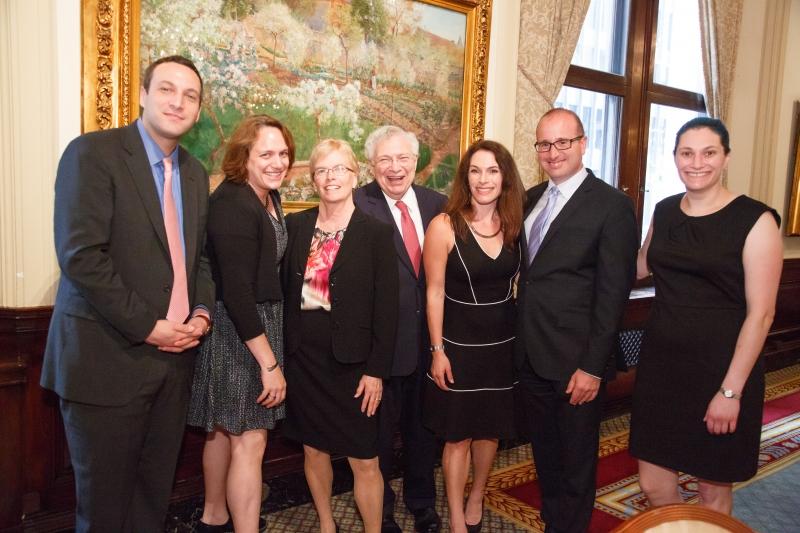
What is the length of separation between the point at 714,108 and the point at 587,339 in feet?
13.7

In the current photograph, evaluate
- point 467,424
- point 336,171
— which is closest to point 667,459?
point 467,424

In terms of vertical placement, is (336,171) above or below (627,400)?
above

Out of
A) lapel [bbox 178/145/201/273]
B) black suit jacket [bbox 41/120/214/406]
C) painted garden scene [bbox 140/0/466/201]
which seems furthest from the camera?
painted garden scene [bbox 140/0/466/201]

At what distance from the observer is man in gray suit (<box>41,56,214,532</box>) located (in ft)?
6.05

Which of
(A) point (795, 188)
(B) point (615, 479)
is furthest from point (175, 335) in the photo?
(A) point (795, 188)

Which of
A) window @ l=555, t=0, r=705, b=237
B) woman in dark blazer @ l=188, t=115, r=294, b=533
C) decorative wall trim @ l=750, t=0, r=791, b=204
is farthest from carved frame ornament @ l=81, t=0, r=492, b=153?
decorative wall trim @ l=750, t=0, r=791, b=204

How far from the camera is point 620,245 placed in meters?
2.30

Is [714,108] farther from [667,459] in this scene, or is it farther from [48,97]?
[48,97]

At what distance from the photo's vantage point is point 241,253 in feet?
7.09

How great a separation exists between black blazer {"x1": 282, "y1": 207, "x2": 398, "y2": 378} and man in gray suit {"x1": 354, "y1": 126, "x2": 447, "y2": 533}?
293 mm

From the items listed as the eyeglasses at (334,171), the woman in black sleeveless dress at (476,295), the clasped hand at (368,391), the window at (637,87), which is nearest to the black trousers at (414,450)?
the woman in black sleeveless dress at (476,295)

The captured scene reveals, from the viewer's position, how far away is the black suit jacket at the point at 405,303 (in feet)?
8.96

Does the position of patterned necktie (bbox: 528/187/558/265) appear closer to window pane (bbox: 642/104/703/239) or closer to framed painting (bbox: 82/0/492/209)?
framed painting (bbox: 82/0/492/209)

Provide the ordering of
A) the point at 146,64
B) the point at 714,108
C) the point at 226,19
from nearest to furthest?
the point at 146,64 < the point at 226,19 < the point at 714,108
